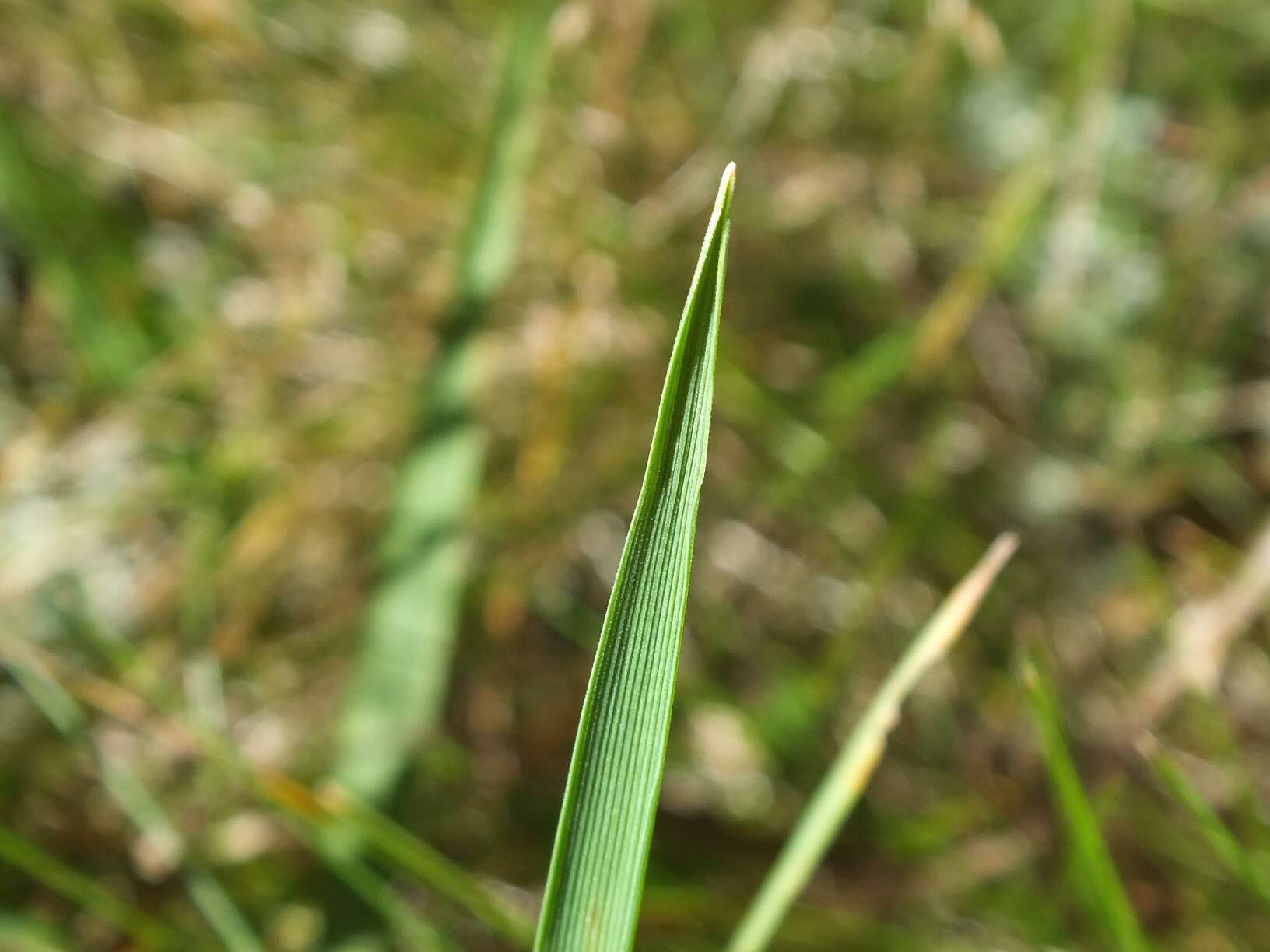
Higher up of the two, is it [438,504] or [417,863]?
[438,504]

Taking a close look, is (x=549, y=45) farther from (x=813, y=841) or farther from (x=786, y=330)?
(x=813, y=841)

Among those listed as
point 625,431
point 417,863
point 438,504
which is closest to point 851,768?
point 417,863

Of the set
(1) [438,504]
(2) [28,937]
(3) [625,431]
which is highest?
(3) [625,431]

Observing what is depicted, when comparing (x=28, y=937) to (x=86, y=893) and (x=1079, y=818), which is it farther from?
(x=1079, y=818)

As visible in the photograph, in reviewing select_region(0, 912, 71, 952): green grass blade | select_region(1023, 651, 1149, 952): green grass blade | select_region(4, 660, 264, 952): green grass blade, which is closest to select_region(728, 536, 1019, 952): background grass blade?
select_region(1023, 651, 1149, 952): green grass blade

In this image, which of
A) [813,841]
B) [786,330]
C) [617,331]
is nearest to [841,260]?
[786,330]

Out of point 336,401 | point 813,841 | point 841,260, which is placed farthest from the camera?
point 841,260
